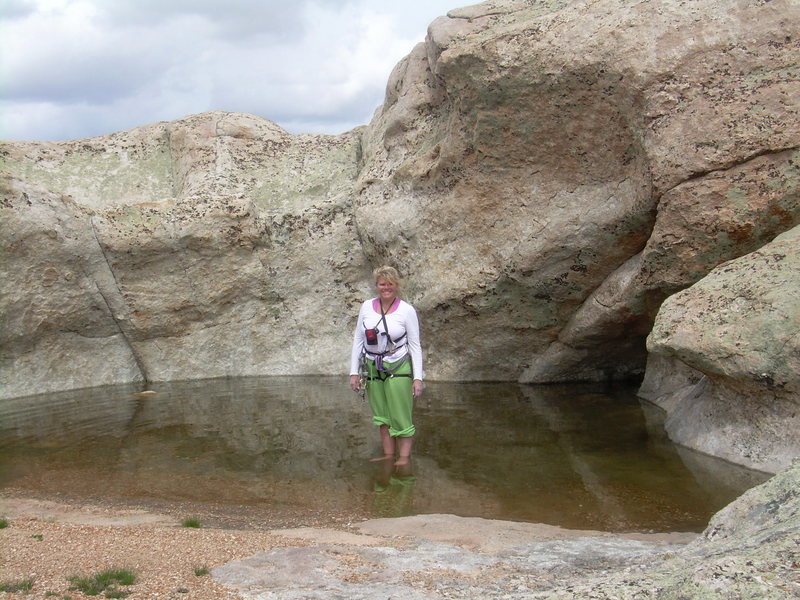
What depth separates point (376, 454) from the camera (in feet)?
27.1

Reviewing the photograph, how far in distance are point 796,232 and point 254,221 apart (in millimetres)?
9238

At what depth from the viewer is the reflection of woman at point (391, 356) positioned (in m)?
7.61

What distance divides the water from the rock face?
1381mm

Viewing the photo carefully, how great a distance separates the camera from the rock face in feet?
30.3

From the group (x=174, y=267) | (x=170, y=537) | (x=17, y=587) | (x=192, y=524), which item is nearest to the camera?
(x=17, y=587)

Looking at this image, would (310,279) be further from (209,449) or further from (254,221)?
(209,449)

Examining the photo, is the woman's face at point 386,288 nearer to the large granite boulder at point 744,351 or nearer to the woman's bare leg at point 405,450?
the woman's bare leg at point 405,450

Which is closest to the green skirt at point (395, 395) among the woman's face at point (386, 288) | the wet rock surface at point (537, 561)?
the woman's face at point (386, 288)

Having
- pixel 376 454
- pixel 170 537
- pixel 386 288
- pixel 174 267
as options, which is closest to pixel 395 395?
pixel 376 454

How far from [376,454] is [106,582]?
14.5 feet

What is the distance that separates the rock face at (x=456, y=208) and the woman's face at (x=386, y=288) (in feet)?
12.3

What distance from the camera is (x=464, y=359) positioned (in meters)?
12.8

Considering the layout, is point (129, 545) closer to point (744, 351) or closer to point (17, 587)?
point (17, 587)

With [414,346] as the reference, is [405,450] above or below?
below
